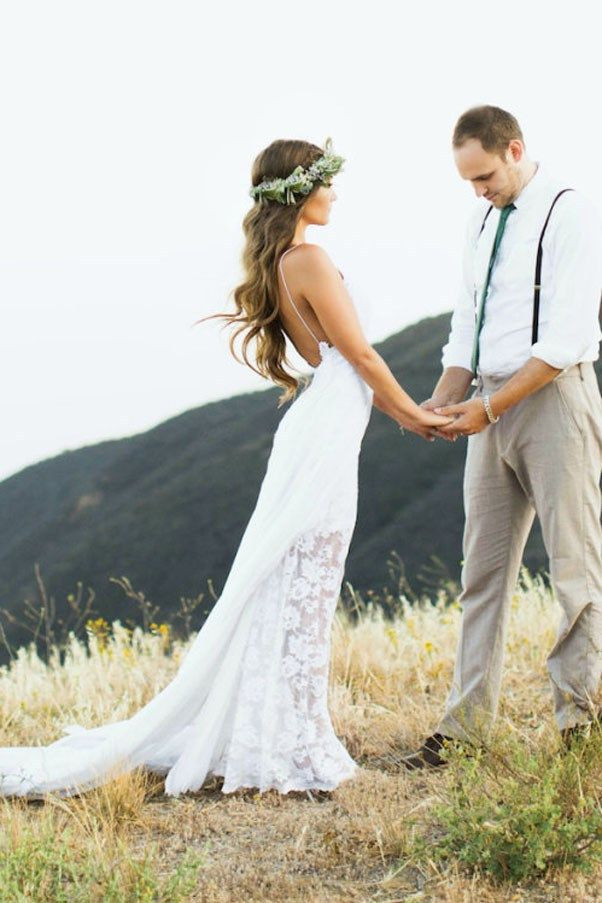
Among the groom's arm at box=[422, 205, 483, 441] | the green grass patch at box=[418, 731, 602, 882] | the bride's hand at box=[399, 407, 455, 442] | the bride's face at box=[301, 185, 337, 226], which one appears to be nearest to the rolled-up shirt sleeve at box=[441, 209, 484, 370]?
the groom's arm at box=[422, 205, 483, 441]

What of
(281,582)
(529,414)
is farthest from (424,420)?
(281,582)

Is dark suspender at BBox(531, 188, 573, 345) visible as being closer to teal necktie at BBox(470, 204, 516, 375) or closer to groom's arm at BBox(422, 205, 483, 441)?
teal necktie at BBox(470, 204, 516, 375)

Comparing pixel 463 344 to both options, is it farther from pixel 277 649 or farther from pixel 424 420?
pixel 277 649

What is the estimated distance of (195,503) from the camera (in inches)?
2149

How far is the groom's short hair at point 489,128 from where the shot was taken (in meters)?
4.56

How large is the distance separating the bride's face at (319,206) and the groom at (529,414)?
505mm

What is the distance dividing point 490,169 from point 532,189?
0.66 feet

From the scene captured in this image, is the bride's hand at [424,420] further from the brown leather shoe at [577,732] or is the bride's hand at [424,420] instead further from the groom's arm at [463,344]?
the brown leather shoe at [577,732]

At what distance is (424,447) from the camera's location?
54719 millimetres

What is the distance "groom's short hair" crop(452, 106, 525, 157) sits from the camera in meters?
4.56

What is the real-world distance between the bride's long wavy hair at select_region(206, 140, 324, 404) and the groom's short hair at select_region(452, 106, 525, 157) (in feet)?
1.79

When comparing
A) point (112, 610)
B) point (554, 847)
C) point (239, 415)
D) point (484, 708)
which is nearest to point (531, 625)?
point (484, 708)

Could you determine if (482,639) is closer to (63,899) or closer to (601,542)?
(601,542)

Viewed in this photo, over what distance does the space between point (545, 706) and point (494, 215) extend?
88.8 inches
